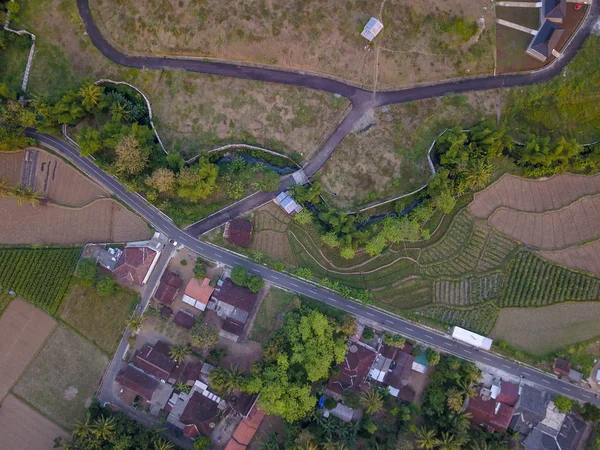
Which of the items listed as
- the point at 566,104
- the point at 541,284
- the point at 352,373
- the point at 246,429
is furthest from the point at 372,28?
the point at 246,429

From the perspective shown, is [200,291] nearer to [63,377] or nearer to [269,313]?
[269,313]

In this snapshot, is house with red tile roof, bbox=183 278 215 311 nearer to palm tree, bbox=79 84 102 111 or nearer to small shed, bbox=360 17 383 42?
palm tree, bbox=79 84 102 111

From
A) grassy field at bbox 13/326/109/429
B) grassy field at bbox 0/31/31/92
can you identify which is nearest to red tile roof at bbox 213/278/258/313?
grassy field at bbox 13/326/109/429

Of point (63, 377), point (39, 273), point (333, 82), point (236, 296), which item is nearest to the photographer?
point (236, 296)

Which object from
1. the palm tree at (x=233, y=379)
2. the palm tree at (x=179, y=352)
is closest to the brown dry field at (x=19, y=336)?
the palm tree at (x=179, y=352)

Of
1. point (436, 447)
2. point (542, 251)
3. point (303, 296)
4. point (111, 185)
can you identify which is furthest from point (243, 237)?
point (542, 251)

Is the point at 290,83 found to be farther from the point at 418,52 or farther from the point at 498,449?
the point at 498,449
